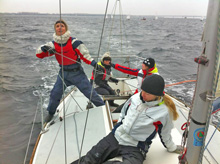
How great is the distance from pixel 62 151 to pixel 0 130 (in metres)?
2.32

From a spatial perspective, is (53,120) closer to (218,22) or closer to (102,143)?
(102,143)

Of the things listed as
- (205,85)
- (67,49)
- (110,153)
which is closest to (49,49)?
(67,49)

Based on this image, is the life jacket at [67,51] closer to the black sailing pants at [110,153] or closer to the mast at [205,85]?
the black sailing pants at [110,153]

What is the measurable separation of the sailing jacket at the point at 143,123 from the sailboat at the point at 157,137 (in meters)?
0.16

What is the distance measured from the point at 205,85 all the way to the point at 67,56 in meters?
1.90

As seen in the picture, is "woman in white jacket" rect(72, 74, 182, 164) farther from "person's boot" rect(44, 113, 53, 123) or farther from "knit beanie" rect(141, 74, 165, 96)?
"person's boot" rect(44, 113, 53, 123)

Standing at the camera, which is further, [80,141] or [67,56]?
[67,56]

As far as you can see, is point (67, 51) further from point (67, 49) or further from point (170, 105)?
point (170, 105)

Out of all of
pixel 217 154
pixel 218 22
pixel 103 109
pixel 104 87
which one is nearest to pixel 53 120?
pixel 103 109

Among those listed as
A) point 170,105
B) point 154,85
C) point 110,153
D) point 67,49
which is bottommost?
point 110,153

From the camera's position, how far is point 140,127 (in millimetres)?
1370

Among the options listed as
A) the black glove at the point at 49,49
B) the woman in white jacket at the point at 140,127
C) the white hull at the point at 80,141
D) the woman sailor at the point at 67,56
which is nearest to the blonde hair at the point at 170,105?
the woman in white jacket at the point at 140,127

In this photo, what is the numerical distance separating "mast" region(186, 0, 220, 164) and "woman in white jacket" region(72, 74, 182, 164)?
0.99ft

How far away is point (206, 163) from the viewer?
5.60 feet
